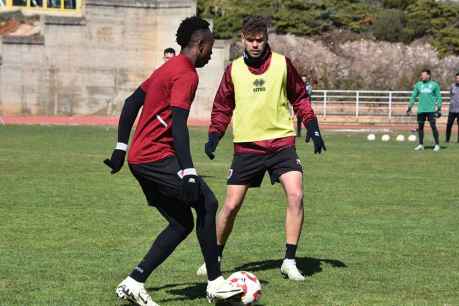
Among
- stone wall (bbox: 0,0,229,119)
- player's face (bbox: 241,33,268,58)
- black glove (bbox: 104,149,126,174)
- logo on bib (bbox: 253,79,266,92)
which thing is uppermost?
player's face (bbox: 241,33,268,58)

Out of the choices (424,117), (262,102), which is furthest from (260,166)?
(424,117)

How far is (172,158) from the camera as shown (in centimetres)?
711

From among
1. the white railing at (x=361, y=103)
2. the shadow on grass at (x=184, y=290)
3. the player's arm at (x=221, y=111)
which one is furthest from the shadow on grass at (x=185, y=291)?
the white railing at (x=361, y=103)

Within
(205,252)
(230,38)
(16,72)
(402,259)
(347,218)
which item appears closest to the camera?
(205,252)

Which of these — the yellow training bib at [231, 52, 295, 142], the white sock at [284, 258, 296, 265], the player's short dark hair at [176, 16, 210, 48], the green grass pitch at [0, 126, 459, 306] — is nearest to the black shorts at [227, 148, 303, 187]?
the yellow training bib at [231, 52, 295, 142]

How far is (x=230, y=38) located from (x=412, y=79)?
8.94 m

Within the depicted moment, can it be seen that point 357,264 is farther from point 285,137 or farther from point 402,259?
point 285,137

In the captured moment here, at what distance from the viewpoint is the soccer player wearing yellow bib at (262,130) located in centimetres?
854

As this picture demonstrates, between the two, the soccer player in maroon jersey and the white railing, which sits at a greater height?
the soccer player in maroon jersey

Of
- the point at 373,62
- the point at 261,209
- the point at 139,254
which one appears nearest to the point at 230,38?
the point at 373,62

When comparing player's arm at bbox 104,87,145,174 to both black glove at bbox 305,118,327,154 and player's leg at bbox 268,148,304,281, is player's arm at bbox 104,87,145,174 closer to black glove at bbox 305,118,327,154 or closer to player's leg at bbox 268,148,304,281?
player's leg at bbox 268,148,304,281

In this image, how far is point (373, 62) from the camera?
1972 inches

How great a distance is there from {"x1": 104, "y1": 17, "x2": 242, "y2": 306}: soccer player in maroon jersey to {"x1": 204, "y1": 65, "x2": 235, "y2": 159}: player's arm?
1466mm

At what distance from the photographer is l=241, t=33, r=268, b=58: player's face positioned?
8422 mm
